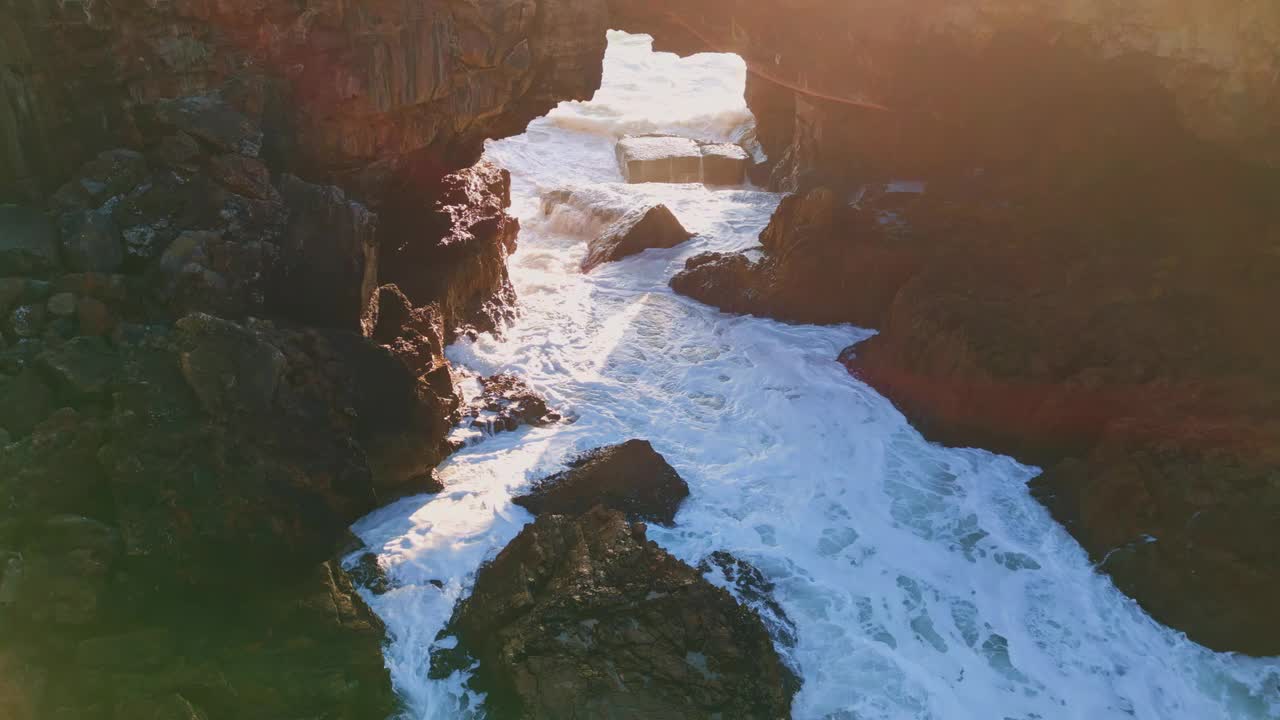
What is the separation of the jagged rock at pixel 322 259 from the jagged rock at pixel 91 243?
5.22 feet

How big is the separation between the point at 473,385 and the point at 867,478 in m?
5.57

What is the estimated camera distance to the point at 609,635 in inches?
317

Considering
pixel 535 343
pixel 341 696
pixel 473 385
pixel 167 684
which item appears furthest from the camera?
pixel 535 343

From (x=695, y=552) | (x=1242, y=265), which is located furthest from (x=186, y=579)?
(x=1242, y=265)

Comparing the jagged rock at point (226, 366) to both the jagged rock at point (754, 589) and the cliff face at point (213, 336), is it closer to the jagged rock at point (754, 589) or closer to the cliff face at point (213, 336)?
the cliff face at point (213, 336)

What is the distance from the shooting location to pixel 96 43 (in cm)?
1031

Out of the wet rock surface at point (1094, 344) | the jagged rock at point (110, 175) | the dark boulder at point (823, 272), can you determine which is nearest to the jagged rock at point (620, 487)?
the wet rock surface at point (1094, 344)

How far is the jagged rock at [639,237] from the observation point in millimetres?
18641

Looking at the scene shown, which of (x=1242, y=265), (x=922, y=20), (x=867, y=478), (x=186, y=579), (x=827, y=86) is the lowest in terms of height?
(x=867, y=478)

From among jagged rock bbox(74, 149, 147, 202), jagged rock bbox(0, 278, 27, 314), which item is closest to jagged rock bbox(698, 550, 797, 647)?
jagged rock bbox(0, 278, 27, 314)

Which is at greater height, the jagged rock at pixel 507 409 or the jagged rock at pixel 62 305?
the jagged rock at pixel 62 305

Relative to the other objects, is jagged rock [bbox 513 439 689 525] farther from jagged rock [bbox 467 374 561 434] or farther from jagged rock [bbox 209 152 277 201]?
jagged rock [bbox 209 152 277 201]

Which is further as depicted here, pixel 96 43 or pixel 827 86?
pixel 827 86

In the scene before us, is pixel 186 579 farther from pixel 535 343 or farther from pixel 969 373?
pixel 969 373
